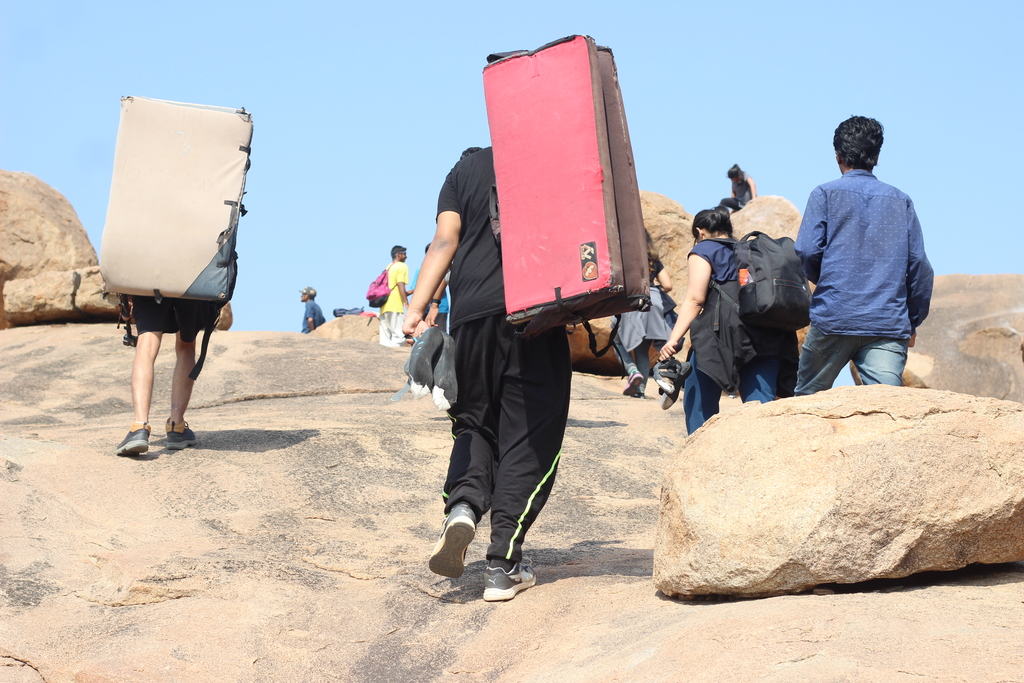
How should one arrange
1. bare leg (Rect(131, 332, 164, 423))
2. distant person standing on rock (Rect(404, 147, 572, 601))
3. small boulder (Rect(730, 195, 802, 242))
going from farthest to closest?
small boulder (Rect(730, 195, 802, 242)) → bare leg (Rect(131, 332, 164, 423)) → distant person standing on rock (Rect(404, 147, 572, 601))

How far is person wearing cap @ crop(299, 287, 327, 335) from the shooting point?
61.7 feet

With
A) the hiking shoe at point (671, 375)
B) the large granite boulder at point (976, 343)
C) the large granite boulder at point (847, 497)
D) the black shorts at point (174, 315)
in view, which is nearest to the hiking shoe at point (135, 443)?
the black shorts at point (174, 315)

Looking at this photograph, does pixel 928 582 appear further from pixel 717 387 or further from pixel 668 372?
pixel 668 372

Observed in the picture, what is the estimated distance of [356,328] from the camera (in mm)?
16875

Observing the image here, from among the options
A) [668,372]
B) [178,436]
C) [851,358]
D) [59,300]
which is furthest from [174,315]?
[59,300]

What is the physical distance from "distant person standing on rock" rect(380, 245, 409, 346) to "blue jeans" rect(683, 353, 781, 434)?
7487 mm

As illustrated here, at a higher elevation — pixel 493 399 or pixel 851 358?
pixel 851 358

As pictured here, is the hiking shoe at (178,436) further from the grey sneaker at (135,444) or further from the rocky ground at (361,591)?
the grey sneaker at (135,444)

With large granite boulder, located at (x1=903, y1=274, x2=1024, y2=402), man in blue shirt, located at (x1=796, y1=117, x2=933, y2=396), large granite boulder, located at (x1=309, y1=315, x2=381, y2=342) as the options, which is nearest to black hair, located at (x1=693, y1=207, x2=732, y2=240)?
man in blue shirt, located at (x1=796, y1=117, x2=933, y2=396)

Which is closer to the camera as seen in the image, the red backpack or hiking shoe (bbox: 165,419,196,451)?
hiking shoe (bbox: 165,419,196,451)

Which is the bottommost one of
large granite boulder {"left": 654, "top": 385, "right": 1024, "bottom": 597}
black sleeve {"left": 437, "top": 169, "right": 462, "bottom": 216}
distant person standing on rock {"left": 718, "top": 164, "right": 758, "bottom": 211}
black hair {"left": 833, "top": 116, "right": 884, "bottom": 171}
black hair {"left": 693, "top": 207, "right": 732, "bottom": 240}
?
large granite boulder {"left": 654, "top": 385, "right": 1024, "bottom": 597}

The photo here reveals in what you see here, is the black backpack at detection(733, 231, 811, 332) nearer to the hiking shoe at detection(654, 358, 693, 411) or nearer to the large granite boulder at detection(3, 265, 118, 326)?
the hiking shoe at detection(654, 358, 693, 411)

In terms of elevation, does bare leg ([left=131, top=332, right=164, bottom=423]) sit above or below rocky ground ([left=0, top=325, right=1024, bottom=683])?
above

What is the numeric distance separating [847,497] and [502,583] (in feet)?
4.20
